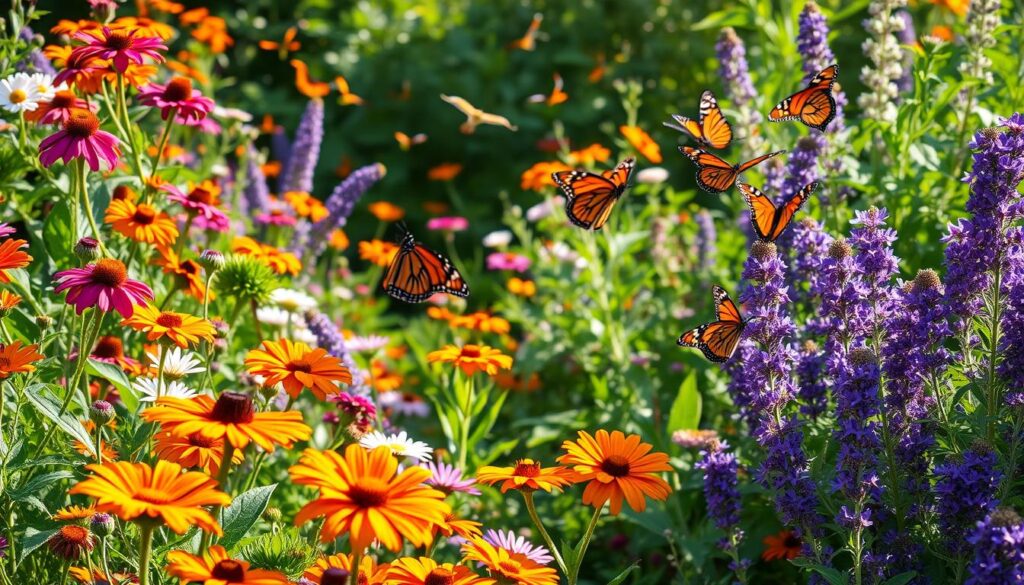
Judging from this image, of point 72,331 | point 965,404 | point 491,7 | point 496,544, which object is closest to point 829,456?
point 965,404

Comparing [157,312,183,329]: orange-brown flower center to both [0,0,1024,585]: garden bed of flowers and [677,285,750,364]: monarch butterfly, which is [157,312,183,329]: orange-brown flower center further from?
[677,285,750,364]: monarch butterfly

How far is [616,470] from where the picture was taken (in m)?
1.95

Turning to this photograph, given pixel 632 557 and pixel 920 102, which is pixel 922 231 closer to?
pixel 920 102

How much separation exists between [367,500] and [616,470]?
0.53 metres

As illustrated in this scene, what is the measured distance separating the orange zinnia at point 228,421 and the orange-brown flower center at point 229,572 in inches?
7.0

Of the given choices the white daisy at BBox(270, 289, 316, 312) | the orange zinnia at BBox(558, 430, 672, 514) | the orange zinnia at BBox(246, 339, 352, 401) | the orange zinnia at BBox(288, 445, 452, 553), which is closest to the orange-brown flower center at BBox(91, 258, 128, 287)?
the orange zinnia at BBox(246, 339, 352, 401)

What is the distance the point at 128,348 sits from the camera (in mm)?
3084

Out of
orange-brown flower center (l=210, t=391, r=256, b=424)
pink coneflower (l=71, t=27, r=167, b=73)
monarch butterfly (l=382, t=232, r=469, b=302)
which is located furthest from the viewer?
monarch butterfly (l=382, t=232, r=469, b=302)

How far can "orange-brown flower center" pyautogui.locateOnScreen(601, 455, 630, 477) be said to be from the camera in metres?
1.95

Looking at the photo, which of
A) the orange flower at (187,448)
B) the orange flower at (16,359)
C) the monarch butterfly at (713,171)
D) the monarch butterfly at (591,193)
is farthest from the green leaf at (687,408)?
the orange flower at (16,359)

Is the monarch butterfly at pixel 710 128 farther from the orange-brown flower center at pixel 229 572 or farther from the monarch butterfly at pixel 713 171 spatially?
the orange-brown flower center at pixel 229 572

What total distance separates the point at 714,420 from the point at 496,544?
1576mm

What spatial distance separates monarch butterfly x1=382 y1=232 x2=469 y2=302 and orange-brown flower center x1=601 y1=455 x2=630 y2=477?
1.37 meters

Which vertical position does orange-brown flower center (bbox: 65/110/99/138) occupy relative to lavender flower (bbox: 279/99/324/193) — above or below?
below
